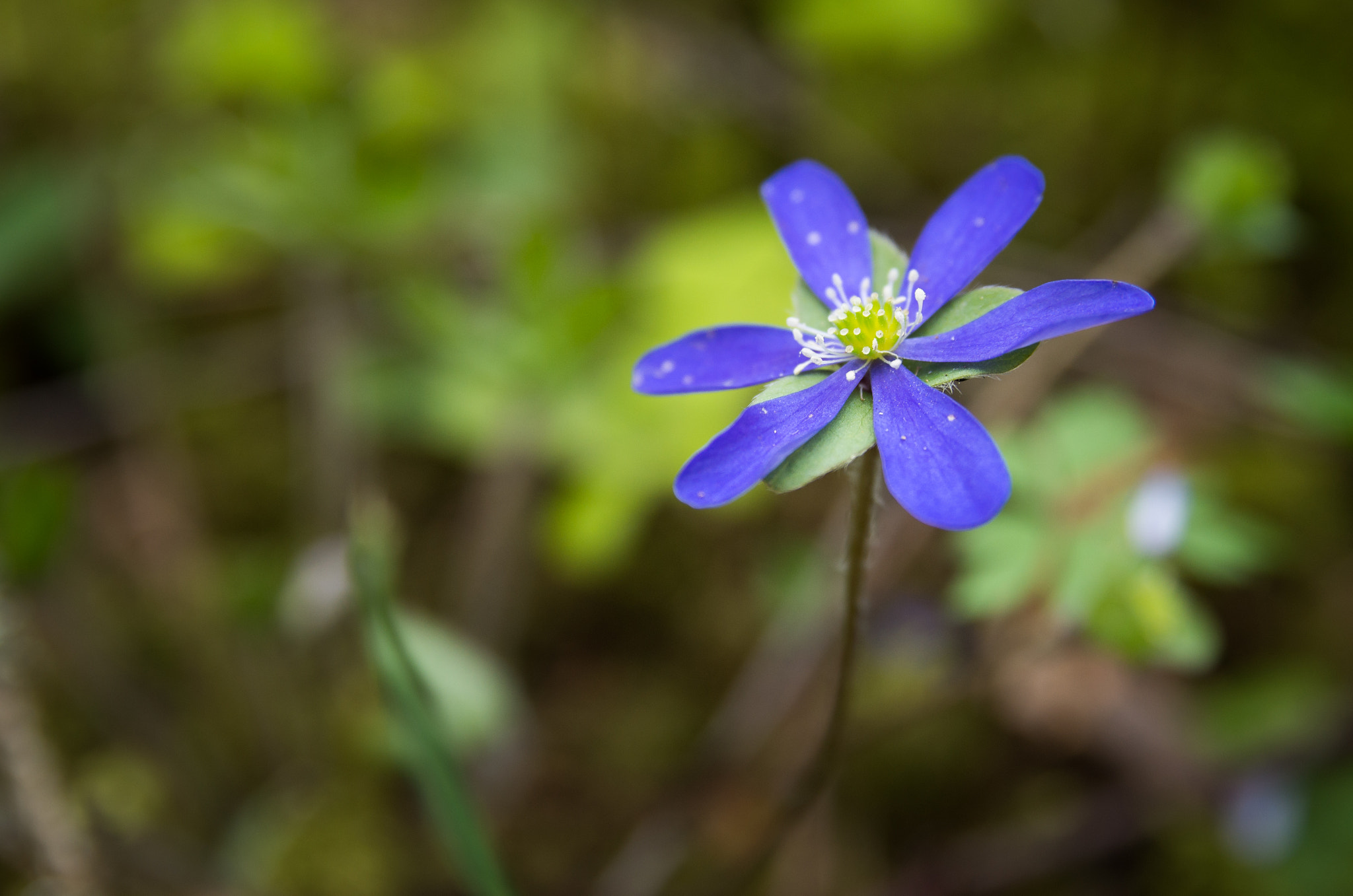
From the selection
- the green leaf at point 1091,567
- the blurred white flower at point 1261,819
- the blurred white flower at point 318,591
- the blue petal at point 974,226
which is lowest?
the blurred white flower at point 1261,819

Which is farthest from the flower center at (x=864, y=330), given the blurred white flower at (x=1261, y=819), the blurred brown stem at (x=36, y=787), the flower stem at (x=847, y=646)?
the blurred white flower at (x=1261, y=819)

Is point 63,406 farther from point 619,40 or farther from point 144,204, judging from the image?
point 619,40

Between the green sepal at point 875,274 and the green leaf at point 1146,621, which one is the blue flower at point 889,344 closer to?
the green sepal at point 875,274

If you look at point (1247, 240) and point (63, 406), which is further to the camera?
point (63, 406)

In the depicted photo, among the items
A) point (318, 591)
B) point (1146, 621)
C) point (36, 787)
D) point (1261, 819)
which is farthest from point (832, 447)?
point (1261, 819)

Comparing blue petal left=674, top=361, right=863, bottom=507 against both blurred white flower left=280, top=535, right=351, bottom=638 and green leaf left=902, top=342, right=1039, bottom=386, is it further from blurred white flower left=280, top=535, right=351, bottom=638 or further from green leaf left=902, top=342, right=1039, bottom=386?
blurred white flower left=280, top=535, right=351, bottom=638

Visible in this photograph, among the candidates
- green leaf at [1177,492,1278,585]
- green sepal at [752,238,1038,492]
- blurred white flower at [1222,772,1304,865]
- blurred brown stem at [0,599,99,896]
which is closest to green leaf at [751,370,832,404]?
green sepal at [752,238,1038,492]

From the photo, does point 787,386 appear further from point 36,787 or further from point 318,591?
point 36,787

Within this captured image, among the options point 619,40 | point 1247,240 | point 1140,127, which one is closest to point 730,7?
point 619,40
